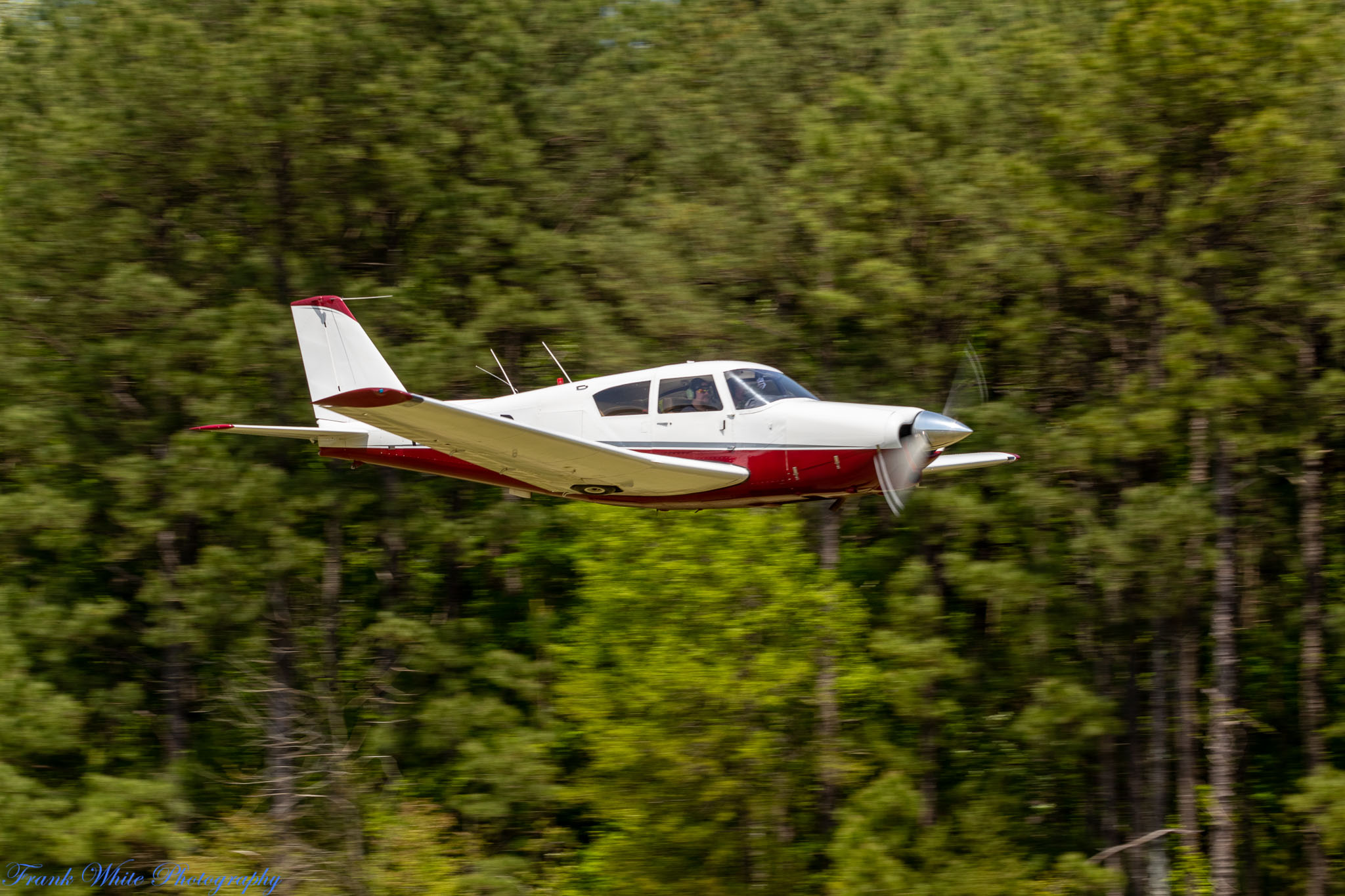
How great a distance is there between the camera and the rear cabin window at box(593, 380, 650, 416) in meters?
12.2

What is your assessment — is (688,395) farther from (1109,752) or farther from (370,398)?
(1109,752)

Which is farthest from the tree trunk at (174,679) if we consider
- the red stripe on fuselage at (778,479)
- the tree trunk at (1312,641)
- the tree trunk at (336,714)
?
the tree trunk at (1312,641)

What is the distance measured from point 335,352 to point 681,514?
799 cm

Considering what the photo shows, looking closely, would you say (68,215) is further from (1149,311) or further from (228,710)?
(1149,311)

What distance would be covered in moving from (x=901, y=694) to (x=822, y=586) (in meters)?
1.95

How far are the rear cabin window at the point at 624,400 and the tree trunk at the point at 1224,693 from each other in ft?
35.4

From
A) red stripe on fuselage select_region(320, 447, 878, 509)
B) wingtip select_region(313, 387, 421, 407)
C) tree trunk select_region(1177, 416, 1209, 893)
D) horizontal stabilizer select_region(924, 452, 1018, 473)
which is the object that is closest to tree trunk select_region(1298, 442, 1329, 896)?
tree trunk select_region(1177, 416, 1209, 893)

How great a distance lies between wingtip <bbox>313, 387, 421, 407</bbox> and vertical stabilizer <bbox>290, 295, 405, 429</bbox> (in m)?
3.23

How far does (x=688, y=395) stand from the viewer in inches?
477

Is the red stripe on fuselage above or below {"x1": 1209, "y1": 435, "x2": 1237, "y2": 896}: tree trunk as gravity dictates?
above

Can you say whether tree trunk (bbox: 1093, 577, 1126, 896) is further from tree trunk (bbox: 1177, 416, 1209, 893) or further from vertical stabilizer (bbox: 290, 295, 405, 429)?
vertical stabilizer (bbox: 290, 295, 405, 429)

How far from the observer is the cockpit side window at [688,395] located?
1206cm

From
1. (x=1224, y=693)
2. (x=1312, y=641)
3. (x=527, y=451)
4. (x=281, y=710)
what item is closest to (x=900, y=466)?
(x=527, y=451)

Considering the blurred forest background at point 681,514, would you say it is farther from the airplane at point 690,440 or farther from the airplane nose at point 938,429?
the airplane nose at point 938,429
